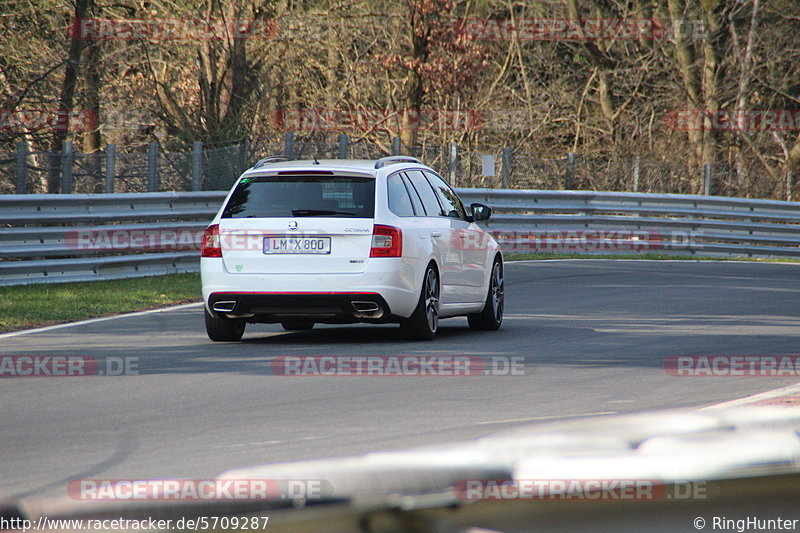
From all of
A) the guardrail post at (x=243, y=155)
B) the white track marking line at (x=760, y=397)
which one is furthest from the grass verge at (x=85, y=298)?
the white track marking line at (x=760, y=397)

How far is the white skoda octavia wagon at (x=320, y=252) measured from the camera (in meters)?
10.6

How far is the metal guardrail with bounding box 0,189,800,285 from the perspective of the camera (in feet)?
51.3

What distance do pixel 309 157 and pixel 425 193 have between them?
11.5 m

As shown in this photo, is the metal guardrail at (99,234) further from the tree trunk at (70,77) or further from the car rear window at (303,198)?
the tree trunk at (70,77)

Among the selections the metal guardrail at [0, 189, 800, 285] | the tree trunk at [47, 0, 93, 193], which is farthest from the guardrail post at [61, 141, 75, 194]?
the tree trunk at [47, 0, 93, 193]

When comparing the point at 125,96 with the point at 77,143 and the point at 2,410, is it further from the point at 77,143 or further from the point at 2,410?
the point at 2,410

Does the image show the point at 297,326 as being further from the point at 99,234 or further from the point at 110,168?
the point at 110,168

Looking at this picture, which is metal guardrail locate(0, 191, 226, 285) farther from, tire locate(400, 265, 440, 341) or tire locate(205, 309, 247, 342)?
tire locate(400, 265, 440, 341)

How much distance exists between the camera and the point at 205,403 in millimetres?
7902

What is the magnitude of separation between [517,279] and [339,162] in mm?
7563

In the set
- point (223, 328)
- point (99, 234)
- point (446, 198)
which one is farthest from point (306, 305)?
point (99, 234)

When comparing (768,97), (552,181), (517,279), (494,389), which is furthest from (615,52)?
(494,389)

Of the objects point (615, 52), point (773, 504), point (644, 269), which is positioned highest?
point (615, 52)

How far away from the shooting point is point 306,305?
10562mm
